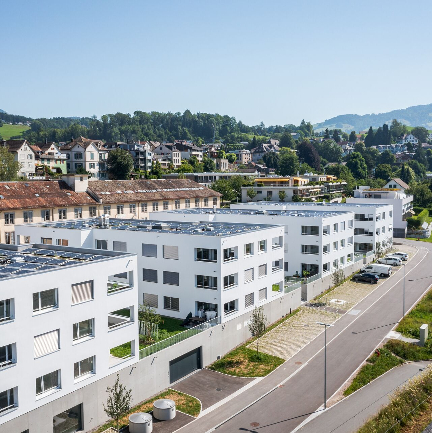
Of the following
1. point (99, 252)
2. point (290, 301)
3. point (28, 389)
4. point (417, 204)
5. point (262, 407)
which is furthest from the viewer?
point (417, 204)

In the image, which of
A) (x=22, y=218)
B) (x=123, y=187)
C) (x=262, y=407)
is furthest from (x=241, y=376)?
(x=123, y=187)

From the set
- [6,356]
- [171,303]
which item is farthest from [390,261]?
[6,356]

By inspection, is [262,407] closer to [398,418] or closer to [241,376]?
[241,376]

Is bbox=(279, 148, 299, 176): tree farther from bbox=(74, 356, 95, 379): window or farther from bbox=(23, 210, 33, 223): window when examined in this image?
bbox=(74, 356, 95, 379): window

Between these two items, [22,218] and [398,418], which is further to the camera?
[22,218]

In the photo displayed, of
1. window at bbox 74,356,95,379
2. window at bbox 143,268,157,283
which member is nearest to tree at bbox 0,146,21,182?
window at bbox 143,268,157,283

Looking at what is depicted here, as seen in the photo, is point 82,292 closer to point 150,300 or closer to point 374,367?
point 150,300
